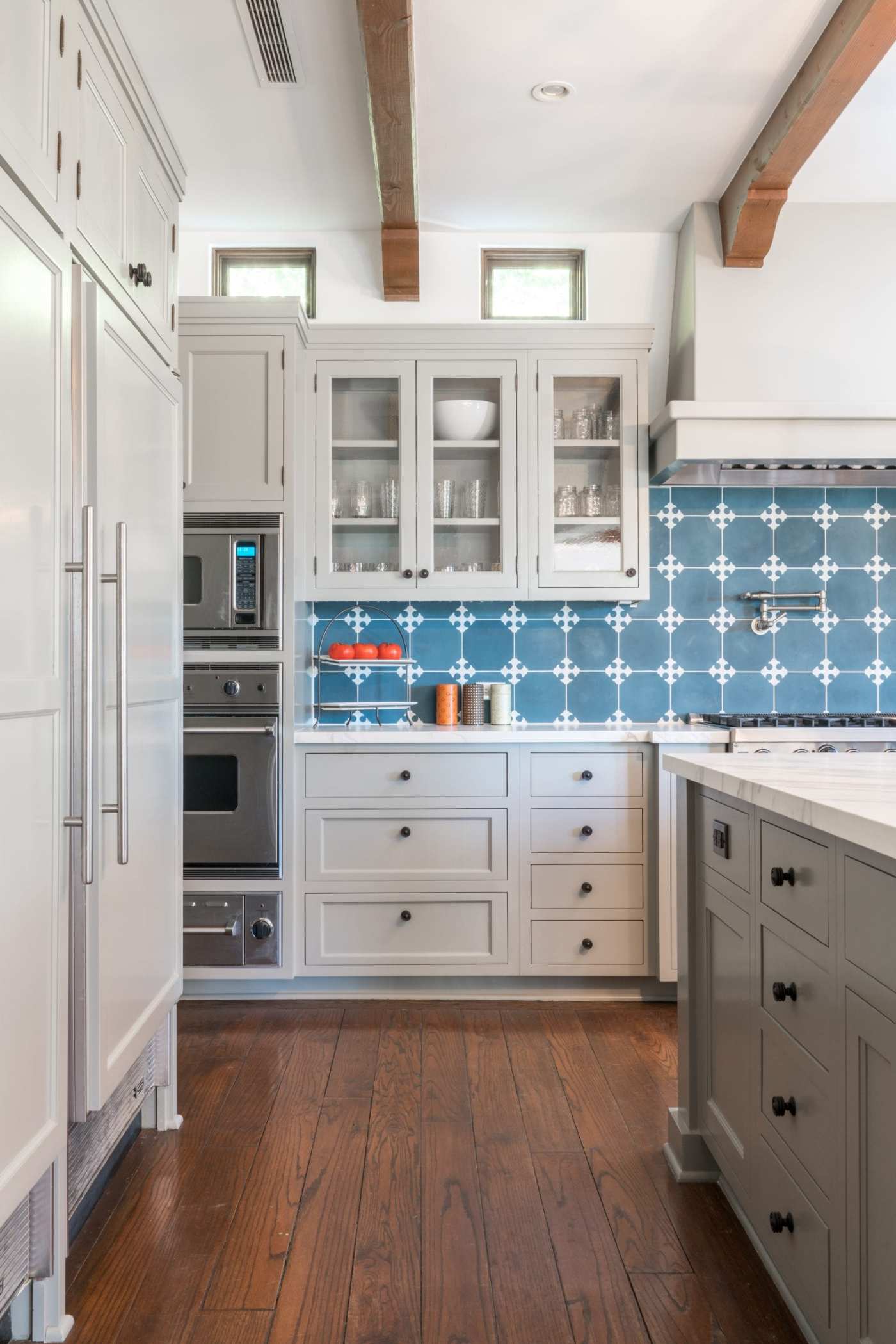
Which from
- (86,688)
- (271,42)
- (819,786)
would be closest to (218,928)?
(86,688)

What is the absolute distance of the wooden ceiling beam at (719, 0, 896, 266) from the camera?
247cm

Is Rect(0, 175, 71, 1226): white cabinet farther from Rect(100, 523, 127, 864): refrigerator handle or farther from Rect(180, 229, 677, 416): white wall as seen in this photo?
Rect(180, 229, 677, 416): white wall

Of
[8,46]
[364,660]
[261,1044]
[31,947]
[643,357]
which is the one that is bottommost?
[261,1044]

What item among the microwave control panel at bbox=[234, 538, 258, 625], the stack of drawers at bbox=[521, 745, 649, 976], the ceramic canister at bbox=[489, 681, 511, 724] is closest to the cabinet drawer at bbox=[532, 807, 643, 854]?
the stack of drawers at bbox=[521, 745, 649, 976]

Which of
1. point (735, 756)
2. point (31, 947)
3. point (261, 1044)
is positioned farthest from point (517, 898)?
point (31, 947)

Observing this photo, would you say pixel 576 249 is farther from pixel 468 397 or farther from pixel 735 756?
pixel 735 756

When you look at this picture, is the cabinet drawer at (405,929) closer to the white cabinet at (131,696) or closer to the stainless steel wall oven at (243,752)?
the stainless steel wall oven at (243,752)

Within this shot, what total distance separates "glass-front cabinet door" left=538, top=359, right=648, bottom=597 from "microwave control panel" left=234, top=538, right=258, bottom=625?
101 centimetres

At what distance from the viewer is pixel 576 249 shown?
3.78 m

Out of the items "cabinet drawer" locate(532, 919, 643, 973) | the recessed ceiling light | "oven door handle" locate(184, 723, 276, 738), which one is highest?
the recessed ceiling light

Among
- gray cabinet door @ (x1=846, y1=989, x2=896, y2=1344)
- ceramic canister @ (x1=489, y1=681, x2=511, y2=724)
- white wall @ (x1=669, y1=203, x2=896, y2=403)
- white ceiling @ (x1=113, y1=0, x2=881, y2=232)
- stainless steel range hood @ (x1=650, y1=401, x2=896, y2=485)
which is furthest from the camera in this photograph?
ceramic canister @ (x1=489, y1=681, x2=511, y2=724)

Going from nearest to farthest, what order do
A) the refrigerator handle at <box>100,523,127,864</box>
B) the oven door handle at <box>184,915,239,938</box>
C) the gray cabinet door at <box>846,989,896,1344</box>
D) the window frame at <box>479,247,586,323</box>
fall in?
the gray cabinet door at <box>846,989,896,1344</box> < the refrigerator handle at <box>100,523,127,864</box> < the oven door handle at <box>184,915,239,938</box> < the window frame at <box>479,247,586,323</box>

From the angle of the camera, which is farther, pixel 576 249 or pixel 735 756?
pixel 576 249

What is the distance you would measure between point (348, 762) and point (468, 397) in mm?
1393
